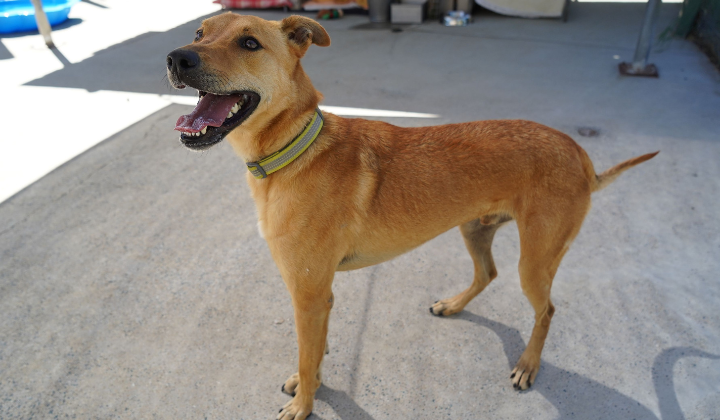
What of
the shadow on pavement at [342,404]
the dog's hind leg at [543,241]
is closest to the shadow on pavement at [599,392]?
the dog's hind leg at [543,241]

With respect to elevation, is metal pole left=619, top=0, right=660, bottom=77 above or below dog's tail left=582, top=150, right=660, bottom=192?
below

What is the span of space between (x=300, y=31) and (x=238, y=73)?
432mm

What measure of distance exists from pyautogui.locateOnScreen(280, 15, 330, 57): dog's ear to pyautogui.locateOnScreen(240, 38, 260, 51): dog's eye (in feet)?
0.65

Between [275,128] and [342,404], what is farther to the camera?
[342,404]

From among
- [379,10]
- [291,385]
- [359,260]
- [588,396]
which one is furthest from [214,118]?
[379,10]

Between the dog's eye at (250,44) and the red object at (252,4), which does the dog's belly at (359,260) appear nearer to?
the dog's eye at (250,44)

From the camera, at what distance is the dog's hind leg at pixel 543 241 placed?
2.14 m

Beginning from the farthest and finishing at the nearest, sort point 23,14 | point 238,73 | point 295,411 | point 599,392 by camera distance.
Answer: point 23,14
point 599,392
point 295,411
point 238,73

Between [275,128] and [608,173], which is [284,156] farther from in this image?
[608,173]

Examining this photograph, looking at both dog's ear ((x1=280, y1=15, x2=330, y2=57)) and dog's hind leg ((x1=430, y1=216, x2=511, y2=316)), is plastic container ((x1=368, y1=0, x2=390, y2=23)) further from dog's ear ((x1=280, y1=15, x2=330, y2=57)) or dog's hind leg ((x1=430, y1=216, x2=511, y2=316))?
dog's ear ((x1=280, y1=15, x2=330, y2=57))

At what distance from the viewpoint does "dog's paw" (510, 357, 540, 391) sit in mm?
2432

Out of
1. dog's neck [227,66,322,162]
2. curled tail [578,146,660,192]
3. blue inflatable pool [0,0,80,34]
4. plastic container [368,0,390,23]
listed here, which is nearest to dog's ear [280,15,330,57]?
dog's neck [227,66,322,162]

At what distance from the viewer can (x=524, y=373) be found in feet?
8.05

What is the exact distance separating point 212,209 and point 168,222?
0.36 metres
